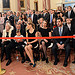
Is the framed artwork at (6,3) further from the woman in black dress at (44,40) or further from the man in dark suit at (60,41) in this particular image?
the man in dark suit at (60,41)

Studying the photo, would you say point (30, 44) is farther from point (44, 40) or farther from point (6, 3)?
point (6, 3)

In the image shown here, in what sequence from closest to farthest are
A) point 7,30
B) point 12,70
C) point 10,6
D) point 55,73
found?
1. point 55,73
2. point 12,70
3. point 7,30
4. point 10,6

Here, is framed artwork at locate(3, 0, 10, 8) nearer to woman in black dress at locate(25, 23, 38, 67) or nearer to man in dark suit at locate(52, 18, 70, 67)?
woman in black dress at locate(25, 23, 38, 67)

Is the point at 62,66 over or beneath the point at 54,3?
beneath

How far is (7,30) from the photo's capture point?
5090 millimetres

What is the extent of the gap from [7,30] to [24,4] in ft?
47.6

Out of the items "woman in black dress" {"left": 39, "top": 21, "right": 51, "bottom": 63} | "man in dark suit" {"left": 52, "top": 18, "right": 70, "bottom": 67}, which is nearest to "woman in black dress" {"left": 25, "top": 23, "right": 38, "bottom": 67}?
"woman in black dress" {"left": 39, "top": 21, "right": 51, "bottom": 63}

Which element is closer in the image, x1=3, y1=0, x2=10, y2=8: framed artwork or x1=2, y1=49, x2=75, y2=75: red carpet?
x1=2, y1=49, x2=75, y2=75: red carpet

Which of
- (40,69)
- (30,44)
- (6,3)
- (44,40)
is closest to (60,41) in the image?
(44,40)

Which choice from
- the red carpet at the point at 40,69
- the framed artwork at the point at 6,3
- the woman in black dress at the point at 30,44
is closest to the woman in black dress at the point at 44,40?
the woman in black dress at the point at 30,44

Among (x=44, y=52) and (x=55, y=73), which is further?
(x=44, y=52)

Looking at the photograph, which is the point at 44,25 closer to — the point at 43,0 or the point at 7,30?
the point at 7,30

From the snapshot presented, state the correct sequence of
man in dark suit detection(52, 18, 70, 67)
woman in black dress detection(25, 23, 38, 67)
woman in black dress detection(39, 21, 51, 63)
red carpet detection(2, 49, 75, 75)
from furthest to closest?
woman in black dress detection(39, 21, 51, 63)
woman in black dress detection(25, 23, 38, 67)
man in dark suit detection(52, 18, 70, 67)
red carpet detection(2, 49, 75, 75)

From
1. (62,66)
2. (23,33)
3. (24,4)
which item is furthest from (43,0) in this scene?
(62,66)
